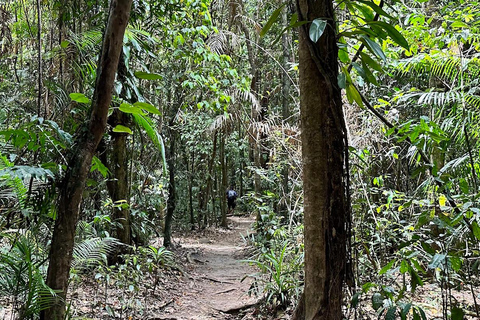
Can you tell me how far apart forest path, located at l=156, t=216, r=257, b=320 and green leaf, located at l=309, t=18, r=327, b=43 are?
12.9 feet

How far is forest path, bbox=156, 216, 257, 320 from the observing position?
478 cm

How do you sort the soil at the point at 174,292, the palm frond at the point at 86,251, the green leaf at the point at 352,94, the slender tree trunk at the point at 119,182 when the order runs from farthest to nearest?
1. the slender tree trunk at the point at 119,182
2. the soil at the point at 174,292
3. the palm frond at the point at 86,251
4. the green leaf at the point at 352,94

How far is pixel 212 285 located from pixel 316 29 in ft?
18.6

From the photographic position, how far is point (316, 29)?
4.77 ft

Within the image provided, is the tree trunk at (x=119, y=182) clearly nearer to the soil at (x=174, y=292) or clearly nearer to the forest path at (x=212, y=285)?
the soil at (x=174, y=292)

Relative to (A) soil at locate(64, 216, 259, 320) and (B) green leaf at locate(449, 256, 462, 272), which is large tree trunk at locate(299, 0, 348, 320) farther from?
(A) soil at locate(64, 216, 259, 320)

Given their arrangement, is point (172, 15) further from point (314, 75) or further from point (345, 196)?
point (345, 196)

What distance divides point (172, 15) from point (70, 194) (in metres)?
3.62

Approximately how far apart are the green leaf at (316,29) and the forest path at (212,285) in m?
3.94

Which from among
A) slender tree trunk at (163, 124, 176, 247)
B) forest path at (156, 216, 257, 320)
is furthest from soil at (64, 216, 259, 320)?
slender tree trunk at (163, 124, 176, 247)

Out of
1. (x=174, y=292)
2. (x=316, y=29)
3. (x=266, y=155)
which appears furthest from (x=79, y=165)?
(x=266, y=155)

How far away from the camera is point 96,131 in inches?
79.7

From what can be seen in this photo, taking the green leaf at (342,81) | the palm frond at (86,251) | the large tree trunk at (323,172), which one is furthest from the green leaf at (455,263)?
the palm frond at (86,251)

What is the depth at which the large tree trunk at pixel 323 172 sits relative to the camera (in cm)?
152
